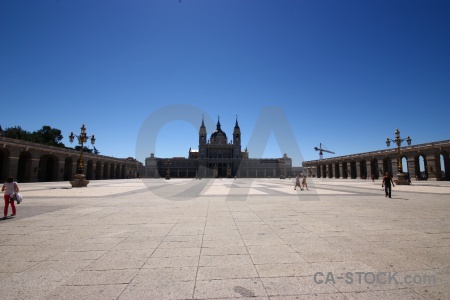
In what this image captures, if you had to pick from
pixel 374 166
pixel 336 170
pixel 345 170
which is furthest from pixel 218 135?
pixel 374 166

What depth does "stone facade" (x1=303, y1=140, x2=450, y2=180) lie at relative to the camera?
40.1 metres

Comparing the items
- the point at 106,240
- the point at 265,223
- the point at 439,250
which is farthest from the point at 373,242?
the point at 106,240

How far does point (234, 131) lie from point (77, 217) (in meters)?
110

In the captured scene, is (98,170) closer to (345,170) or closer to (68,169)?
(68,169)

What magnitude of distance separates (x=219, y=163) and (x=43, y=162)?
72.2 meters

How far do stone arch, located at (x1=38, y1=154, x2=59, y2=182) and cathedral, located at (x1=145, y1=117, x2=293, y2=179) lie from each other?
60.0 meters

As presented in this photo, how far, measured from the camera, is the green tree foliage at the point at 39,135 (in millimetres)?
71181

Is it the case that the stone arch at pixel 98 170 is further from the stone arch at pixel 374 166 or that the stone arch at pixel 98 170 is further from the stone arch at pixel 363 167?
the stone arch at pixel 374 166

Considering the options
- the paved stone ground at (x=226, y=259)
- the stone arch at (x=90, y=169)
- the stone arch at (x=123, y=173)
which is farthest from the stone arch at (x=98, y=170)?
the paved stone ground at (x=226, y=259)

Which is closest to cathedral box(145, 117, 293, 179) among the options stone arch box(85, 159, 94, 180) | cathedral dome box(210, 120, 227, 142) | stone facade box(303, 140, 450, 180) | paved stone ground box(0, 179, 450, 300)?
cathedral dome box(210, 120, 227, 142)

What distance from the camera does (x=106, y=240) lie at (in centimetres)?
561

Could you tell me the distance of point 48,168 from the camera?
46750mm

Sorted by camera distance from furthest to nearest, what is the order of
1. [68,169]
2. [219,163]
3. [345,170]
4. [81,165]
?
[219,163], [345,170], [68,169], [81,165]

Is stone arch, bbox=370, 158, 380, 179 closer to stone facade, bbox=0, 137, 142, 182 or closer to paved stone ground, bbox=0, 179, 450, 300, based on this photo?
paved stone ground, bbox=0, 179, 450, 300
